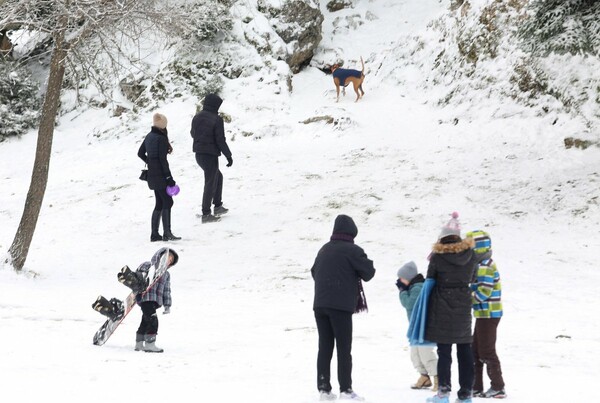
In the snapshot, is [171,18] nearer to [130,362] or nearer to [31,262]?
[31,262]

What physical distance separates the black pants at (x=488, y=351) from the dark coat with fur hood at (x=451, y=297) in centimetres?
47

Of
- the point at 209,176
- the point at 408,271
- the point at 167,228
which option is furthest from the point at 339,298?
the point at 209,176

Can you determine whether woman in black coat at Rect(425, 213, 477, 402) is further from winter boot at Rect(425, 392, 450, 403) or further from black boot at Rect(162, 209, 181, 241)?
black boot at Rect(162, 209, 181, 241)

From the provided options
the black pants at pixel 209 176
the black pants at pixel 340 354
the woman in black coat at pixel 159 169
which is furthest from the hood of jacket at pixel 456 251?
the black pants at pixel 209 176

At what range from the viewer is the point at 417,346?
16.9ft

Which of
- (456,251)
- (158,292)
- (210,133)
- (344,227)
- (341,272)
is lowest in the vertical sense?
(158,292)

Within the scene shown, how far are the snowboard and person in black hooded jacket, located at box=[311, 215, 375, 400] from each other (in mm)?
2053

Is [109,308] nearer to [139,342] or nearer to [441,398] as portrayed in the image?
[139,342]

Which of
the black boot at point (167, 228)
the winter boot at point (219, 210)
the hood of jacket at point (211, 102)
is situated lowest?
the black boot at point (167, 228)

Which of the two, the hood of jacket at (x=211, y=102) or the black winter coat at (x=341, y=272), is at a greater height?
the hood of jacket at (x=211, y=102)

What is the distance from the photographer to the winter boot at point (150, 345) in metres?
6.31

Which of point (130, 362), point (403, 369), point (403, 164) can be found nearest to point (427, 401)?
point (403, 369)

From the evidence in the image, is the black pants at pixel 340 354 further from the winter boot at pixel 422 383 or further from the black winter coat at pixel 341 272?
the winter boot at pixel 422 383

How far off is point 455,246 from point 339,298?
3.08 feet
